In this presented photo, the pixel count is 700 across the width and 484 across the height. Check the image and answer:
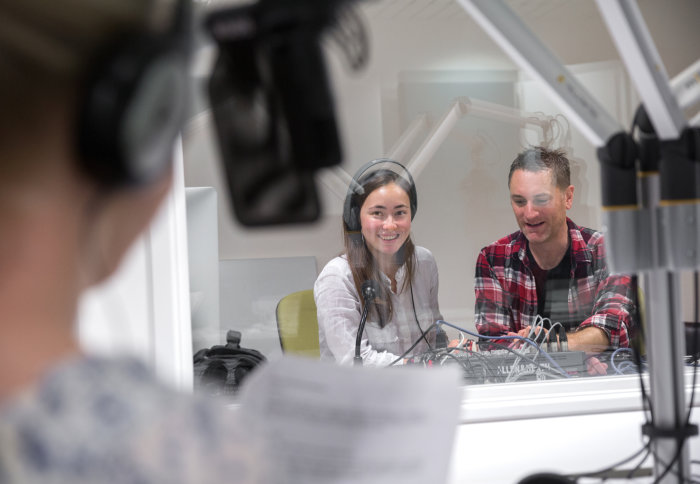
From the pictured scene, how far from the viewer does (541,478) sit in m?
0.70

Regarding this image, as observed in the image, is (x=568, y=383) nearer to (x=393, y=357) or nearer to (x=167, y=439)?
(x=393, y=357)

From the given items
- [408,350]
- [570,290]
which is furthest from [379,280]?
[570,290]

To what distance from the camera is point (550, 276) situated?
182 cm

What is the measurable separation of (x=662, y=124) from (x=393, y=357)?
1122 mm

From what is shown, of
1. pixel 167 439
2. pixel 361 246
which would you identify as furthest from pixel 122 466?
pixel 361 246

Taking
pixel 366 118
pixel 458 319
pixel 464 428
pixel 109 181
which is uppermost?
pixel 366 118

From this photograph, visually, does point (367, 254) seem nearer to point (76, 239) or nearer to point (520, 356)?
point (520, 356)

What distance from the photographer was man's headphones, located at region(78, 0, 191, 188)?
0.26 m

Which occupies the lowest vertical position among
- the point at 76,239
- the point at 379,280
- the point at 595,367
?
the point at 595,367

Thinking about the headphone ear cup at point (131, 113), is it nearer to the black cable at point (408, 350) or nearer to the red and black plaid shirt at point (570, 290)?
the black cable at point (408, 350)

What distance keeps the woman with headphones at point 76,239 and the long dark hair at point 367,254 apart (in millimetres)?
1482

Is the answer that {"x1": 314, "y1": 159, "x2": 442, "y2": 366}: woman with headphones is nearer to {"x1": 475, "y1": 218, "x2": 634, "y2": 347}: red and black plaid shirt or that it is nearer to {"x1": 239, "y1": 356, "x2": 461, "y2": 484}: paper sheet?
{"x1": 475, "y1": 218, "x2": 634, "y2": 347}: red and black plaid shirt

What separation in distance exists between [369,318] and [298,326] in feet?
0.62

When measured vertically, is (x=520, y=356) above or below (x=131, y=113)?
below
